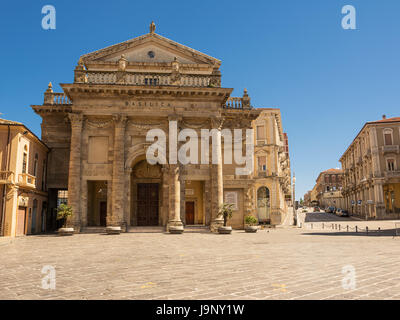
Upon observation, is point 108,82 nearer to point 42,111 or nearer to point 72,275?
point 42,111

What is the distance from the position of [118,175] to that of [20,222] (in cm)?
791

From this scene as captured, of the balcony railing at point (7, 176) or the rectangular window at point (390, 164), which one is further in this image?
the rectangular window at point (390, 164)

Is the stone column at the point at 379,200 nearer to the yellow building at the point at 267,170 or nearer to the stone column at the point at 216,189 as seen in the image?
the yellow building at the point at 267,170

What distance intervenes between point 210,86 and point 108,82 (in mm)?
8670

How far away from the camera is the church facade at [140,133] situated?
26.4 m

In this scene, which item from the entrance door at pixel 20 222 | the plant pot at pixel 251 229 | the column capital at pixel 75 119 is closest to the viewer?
the entrance door at pixel 20 222

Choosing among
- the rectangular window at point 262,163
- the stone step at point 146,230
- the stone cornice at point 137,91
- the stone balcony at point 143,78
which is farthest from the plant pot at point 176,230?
the rectangular window at point 262,163

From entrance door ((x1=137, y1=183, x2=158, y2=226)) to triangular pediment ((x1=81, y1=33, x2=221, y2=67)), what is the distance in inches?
477

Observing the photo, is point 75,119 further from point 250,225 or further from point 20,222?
point 250,225

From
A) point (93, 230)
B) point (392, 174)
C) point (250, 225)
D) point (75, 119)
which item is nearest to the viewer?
point (93, 230)

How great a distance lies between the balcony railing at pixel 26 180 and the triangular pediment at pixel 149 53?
39.6ft

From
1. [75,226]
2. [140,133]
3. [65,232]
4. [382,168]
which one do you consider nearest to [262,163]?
[382,168]

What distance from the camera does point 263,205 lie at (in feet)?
153
